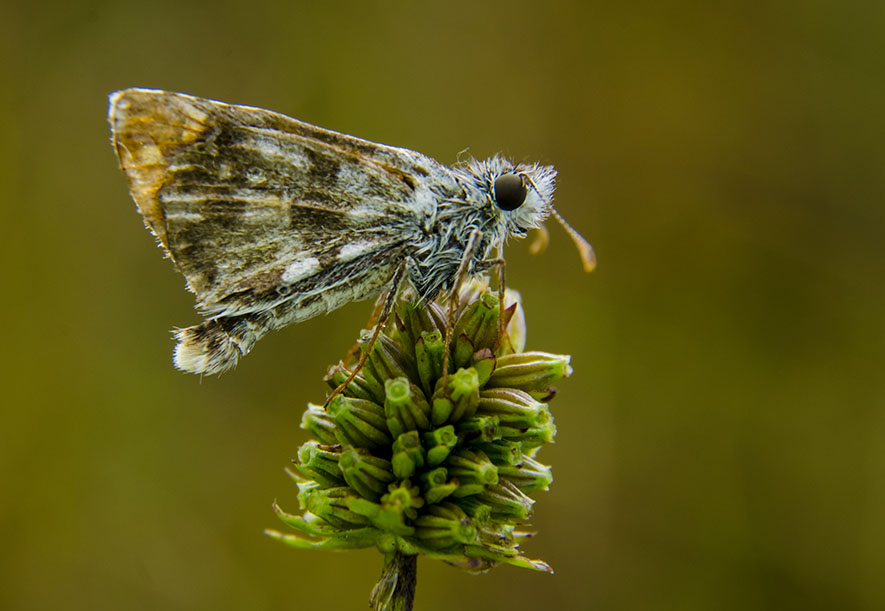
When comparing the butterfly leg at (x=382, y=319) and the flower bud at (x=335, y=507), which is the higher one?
the butterfly leg at (x=382, y=319)

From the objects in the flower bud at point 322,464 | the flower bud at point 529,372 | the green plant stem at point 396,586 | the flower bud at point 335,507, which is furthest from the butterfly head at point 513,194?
the green plant stem at point 396,586

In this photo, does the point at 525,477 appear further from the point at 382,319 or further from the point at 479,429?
the point at 382,319

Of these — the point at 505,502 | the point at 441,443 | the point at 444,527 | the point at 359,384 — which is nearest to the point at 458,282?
the point at 359,384

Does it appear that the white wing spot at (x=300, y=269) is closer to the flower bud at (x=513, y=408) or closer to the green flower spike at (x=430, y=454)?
the green flower spike at (x=430, y=454)

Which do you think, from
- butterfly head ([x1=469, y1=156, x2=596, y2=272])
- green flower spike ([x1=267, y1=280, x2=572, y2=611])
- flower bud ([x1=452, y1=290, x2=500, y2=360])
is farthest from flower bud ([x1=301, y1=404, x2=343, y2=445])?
butterfly head ([x1=469, y1=156, x2=596, y2=272])

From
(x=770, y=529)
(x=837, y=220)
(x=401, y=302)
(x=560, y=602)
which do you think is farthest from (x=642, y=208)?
(x=401, y=302)
